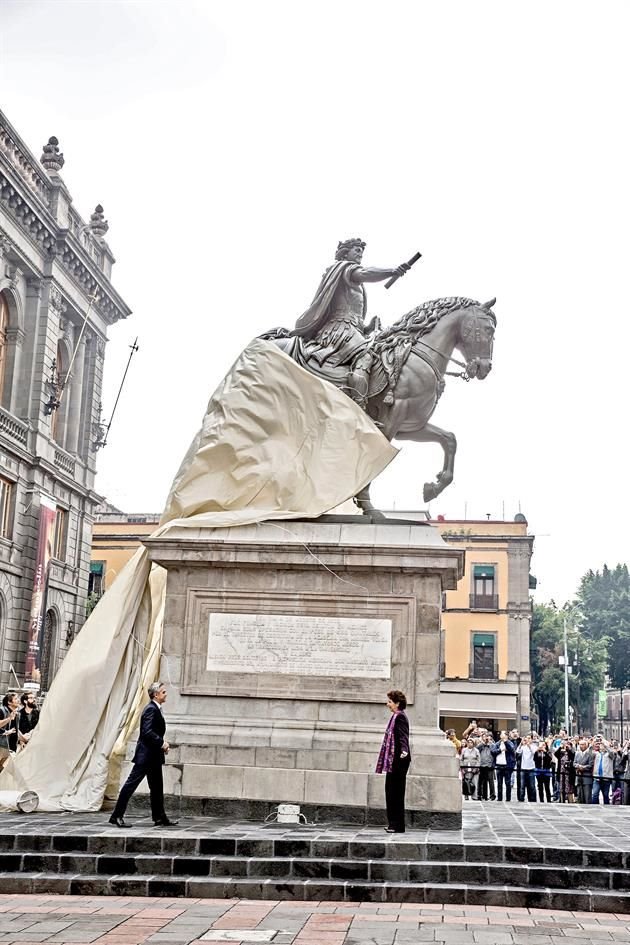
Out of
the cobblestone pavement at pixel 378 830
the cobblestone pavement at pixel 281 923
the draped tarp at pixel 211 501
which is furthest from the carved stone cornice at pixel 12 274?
the cobblestone pavement at pixel 281 923

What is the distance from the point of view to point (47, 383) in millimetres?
41375

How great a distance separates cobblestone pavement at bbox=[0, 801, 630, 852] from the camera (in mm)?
8914

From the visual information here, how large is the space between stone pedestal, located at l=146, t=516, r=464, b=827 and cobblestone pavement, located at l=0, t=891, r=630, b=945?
2.70 m

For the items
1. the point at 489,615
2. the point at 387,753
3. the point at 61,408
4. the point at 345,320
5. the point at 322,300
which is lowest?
the point at 387,753

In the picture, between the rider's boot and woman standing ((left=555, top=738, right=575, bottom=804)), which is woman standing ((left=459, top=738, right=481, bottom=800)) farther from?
the rider's boot

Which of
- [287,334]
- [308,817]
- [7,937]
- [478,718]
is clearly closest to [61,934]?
[7,937]

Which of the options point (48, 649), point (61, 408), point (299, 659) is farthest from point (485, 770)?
point (61, 408)

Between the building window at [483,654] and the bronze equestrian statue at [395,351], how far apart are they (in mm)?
41265

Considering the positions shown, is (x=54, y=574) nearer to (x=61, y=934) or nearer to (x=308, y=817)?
(x=308, y=817)

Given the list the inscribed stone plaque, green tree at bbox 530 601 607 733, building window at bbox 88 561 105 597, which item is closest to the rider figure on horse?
the inscribed stone plaque

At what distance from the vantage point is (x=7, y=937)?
246 inches

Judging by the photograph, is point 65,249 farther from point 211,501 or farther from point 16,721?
point 211,501

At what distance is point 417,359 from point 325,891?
6054mm

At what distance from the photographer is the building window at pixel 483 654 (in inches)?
2057
